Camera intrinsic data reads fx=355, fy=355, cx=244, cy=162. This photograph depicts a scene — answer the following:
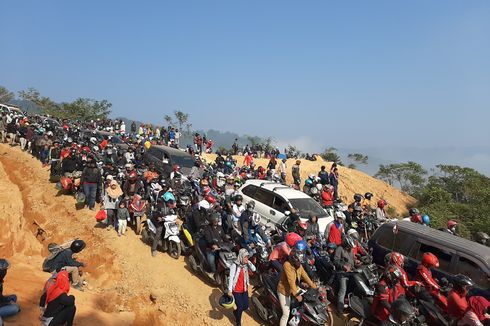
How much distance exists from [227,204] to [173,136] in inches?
732

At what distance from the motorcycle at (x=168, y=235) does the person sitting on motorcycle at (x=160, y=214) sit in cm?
11

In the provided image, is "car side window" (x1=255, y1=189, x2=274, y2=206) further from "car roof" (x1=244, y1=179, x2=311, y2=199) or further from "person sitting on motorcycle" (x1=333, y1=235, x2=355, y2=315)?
"person sitting on motorcycle" (x1=333, y1=235, x2=355, y2=315)

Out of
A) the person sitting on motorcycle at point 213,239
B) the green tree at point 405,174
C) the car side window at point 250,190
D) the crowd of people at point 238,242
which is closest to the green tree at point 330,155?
the green tree at point 405,174

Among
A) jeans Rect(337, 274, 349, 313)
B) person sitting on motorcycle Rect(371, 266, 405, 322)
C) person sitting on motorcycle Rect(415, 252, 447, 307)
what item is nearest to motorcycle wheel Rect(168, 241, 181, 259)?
jeans Rect(337, 274, 349, 313)

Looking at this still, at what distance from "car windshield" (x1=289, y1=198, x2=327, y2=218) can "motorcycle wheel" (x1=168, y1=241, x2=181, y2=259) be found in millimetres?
3725

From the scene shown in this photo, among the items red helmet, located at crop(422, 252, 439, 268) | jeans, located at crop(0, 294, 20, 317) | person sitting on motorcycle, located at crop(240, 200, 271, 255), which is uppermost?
red helmet, located at crop(422, 252, 439, 268)

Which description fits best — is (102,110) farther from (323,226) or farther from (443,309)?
(443,309)

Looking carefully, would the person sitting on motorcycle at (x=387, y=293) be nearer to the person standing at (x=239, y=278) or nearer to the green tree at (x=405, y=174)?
the person standing at (x=239, y=278)

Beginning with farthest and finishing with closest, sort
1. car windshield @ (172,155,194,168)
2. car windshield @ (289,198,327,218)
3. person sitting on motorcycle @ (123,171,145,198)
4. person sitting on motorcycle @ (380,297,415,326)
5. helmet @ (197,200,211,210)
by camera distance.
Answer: car windshield @ (172,155,194,168)
person sitting on motorcycle @ (123,171,145,198)
car windshield @ (289,198,327,218)
helmet @ (197,200,211,210)
person sitting on motorcycle @ (380,297,415,326)

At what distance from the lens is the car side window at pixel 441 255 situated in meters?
7.72

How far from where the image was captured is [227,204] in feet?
32.3

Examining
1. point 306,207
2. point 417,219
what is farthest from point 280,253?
point 417,219

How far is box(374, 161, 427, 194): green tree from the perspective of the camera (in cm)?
4836

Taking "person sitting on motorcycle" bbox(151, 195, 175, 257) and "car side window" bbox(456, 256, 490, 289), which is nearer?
"car side window" bbox(456, 256, 490, 289)
